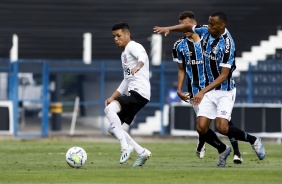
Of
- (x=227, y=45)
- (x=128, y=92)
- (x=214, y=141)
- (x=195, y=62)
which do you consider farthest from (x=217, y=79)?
(x=128, y=92)

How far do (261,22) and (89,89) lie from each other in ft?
26.8

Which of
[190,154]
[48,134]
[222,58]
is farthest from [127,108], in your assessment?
[48,134]

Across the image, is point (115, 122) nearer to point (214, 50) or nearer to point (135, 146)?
point (135, 146)

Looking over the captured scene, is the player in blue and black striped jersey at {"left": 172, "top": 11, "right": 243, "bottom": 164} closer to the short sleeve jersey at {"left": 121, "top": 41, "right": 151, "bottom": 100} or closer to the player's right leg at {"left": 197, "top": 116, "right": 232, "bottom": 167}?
the player's right leg at {"left": 197, "top": 116, "right": 232, "bottom": 167}

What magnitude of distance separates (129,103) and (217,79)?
145 centimetres

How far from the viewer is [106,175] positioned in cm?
1302

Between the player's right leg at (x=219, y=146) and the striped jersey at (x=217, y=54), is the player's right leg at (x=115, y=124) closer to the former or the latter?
the player's right leg at (x=219, y=146)

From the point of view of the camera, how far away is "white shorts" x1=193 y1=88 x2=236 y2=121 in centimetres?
1488

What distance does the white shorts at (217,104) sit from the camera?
48.8 ft

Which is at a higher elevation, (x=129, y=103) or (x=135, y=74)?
(x=135, y=74)

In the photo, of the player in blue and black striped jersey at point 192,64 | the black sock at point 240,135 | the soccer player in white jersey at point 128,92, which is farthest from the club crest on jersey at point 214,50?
the black sock at point 240,135

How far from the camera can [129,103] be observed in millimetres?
15195

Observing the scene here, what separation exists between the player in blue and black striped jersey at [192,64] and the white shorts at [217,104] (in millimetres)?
259

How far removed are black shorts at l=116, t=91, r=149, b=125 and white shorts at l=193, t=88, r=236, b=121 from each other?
2.98 feet
